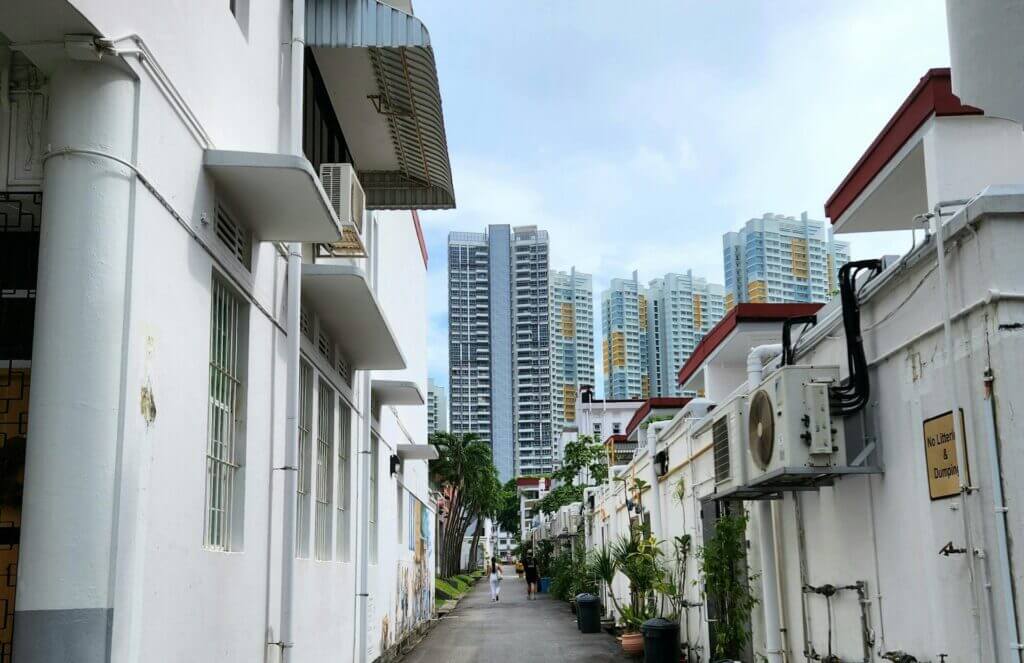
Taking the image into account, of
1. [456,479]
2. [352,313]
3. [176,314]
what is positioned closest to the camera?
[176,314]

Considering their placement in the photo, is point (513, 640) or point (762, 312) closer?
point (762, 312)

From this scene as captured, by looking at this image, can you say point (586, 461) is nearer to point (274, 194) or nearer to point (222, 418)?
point (222, 418)

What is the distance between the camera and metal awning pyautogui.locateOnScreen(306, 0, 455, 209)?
10.4 metres

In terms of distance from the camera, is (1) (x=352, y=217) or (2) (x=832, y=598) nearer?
(2) (x=832, y=598)

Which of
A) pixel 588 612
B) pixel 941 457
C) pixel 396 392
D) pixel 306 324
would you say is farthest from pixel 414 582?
pixel 941 457

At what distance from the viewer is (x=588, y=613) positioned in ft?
73.0

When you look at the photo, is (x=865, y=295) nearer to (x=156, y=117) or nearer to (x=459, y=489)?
(x=156, y=117)

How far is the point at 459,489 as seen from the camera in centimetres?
5972

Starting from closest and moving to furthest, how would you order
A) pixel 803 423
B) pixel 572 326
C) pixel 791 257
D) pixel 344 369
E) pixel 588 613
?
pixel 803 423 → pixel 344 369 → pixel 588 613 → pixel 791 257 → pixel 572 326

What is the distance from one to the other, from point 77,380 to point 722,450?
6080 mm

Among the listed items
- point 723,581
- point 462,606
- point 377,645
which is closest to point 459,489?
point 462,606

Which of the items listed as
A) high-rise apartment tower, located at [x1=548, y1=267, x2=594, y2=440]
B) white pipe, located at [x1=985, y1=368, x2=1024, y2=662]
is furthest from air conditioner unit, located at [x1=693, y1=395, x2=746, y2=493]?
high-rise apartment tower, located at [x1=548, y1=267, x2=594, y2=440]

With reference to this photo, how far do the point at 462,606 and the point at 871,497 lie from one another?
29.8 m

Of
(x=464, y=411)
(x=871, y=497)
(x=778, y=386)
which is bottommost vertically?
(x=871, y=497)
